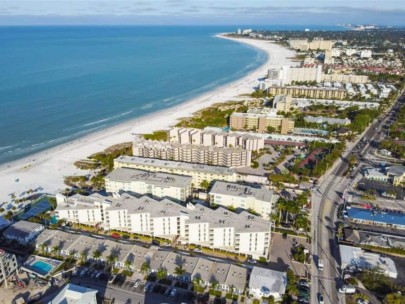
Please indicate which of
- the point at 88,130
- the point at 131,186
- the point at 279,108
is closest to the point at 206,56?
the point at 279,108

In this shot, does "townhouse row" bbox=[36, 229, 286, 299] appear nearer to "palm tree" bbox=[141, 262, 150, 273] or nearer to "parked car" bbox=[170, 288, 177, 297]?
"palm tree" bbox=[141, 262, 150, 273]

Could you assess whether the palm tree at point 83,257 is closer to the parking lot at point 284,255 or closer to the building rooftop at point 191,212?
the building rooftop at point 191,212

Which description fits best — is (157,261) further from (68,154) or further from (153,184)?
(68,154)

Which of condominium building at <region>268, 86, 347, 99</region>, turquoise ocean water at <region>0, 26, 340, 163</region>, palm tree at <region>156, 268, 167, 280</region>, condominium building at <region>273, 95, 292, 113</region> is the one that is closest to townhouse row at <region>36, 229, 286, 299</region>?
palm tree at <region>156, 268, 167, 280</region>

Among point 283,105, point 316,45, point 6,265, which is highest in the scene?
point 316,45

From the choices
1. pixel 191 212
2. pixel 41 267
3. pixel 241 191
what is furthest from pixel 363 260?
pixel 41 267

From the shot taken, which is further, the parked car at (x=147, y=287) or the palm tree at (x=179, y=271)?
the palm tree at (x=179, y=271)

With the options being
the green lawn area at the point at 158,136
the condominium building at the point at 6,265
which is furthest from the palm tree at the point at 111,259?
the green lawn area at the point at 158,136
